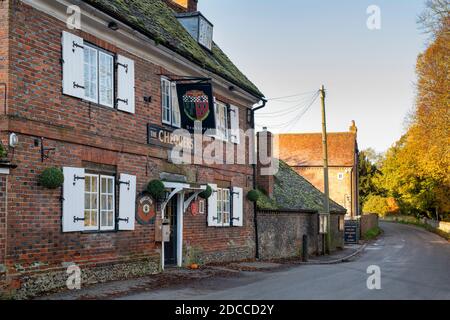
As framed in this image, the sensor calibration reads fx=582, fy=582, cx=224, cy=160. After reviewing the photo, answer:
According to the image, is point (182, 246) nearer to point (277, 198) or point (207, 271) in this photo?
point (207, 271)

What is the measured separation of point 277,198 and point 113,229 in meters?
13.0

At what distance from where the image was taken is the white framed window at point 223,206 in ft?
65.0

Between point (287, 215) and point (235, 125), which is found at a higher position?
point (235, 125)

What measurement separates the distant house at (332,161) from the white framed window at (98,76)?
46.1 meters

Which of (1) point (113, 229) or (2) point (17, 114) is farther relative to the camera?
(1) point (113, 229)

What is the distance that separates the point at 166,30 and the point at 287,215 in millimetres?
11372

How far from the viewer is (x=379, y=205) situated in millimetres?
74250

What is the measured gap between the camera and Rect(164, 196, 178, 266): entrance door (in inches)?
658

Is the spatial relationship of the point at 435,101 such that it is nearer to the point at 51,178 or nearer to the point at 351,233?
the point at 351,233

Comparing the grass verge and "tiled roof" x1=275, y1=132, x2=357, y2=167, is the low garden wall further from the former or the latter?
"tiled roof" x1=275, y1=132, x2=357, y2=167

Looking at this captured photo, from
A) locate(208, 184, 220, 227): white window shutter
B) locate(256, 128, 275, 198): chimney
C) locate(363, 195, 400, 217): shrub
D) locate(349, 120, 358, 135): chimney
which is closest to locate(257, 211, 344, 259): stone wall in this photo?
locate(256, 128, 275, 198): chimney

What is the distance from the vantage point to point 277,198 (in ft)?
84.8

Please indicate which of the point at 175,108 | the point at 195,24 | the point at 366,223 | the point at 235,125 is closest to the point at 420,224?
the point at 366,223
